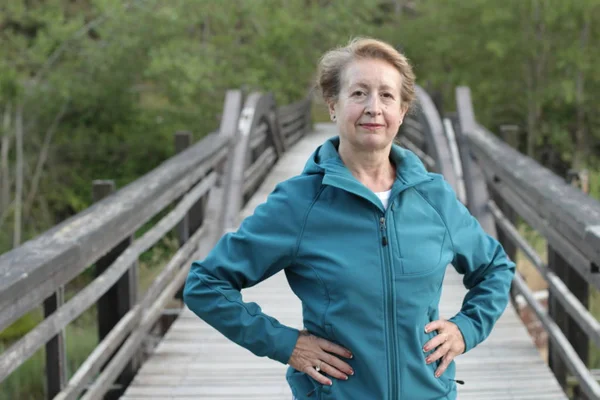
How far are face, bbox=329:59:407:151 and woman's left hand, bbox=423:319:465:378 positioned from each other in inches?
15.5

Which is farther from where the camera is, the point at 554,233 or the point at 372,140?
the point at 554,233

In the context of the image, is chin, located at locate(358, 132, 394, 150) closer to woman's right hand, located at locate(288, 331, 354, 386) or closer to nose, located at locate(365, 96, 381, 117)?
nose, located at locate(365, 96, 381, 117)

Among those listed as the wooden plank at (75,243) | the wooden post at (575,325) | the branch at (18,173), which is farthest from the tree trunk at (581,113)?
the wooden plank at (75,243)

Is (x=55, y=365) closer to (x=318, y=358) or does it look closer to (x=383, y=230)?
(x=318, y=358)

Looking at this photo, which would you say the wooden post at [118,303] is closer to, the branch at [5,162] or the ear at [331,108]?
the ear at [331,108]

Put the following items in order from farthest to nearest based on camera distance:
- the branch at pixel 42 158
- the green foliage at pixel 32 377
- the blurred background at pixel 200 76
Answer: the branch at pixel 42 158
the blurred background at pixel 200 76
the green foliage at pixel 32 377

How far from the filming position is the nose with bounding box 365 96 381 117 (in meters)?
1.95

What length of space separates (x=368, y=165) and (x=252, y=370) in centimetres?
204

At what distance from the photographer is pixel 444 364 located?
6.47ft

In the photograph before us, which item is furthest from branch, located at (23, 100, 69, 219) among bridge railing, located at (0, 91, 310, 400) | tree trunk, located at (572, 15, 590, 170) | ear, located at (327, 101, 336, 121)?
ear, located at (327, 101, 336, 121)

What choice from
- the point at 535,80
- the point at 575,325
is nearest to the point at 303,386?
the point at 575,325

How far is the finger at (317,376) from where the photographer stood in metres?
1.92

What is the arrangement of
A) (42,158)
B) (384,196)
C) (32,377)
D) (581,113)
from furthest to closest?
(581,113), (42,158), (32,377), (384,196)

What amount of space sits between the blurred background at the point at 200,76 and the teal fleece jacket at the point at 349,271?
1996cm
